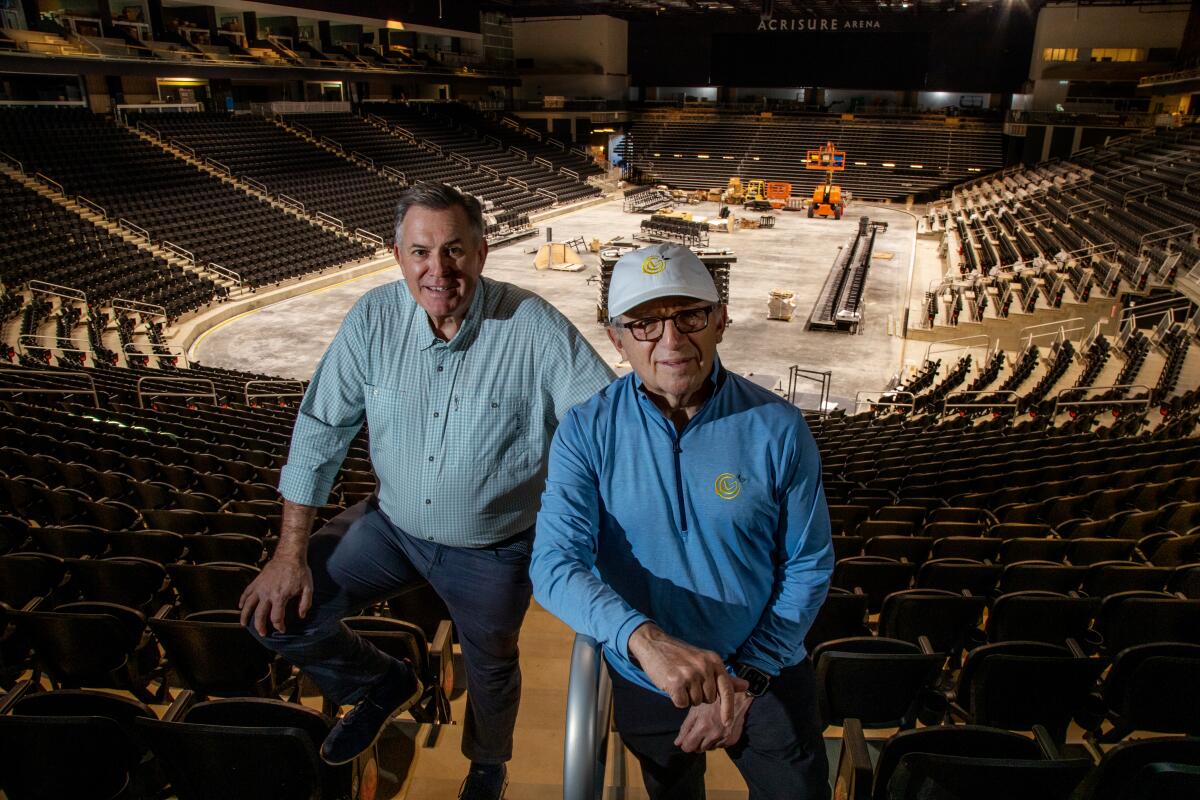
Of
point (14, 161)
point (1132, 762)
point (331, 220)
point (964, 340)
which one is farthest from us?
point (331, 220)

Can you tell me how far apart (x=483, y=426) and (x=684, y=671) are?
1093 mm

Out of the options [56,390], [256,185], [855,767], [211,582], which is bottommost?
[56,390]

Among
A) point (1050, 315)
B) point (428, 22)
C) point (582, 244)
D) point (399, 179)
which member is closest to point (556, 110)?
point (428, 22)

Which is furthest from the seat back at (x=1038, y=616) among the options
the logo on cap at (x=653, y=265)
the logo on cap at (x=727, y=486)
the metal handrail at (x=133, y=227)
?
the metal handrail at (x=133, y=227)

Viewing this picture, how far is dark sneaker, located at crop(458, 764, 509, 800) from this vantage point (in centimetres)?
246

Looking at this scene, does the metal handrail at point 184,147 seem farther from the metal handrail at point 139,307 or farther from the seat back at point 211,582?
the seat back at point 211,582

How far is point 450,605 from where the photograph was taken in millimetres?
2615

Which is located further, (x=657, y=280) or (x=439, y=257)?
(x=439, y=257)

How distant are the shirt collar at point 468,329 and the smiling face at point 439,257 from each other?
0.03 metres

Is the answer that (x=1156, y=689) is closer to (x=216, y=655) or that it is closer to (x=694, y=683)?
(x=694, y=683)

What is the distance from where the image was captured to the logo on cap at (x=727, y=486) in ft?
6.48

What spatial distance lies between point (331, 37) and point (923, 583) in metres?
45.5

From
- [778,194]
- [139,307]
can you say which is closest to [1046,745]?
[139,307]

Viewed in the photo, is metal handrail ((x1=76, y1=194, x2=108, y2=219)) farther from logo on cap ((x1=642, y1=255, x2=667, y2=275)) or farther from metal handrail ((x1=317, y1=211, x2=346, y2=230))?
logo on cap ((x1=642, y1=255, x2=667, y2=275))
